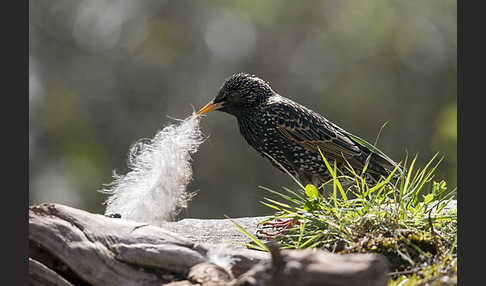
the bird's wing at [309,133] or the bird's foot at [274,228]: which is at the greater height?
the bird's wing at [309,133]

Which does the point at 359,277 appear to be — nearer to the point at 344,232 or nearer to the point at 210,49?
the point at 344,232

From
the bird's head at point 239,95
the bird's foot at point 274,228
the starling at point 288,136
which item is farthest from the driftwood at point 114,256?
the bird's head at point 239,95

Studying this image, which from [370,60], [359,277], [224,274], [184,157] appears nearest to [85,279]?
[224,274]

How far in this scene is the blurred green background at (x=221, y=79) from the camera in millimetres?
11477

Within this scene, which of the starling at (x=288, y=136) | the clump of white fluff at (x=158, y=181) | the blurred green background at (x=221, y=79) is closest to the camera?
the clump of white fluff at (x=158, y=181)

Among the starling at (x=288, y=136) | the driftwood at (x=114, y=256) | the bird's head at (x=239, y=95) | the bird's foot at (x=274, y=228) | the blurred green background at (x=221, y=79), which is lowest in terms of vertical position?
the driftwood at (x=114, y=256)

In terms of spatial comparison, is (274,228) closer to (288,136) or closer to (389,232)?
(288,136)

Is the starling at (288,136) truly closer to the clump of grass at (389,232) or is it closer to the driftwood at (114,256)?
A: the clump of grass at (389,232)

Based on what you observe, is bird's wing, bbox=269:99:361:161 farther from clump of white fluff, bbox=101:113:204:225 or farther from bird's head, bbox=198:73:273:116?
clump of white fluff, bbox=101:113:204:225

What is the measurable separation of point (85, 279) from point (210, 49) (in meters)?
8.53

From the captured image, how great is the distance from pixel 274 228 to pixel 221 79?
6.69 meters

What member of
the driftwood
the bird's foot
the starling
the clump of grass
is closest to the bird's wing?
the starling

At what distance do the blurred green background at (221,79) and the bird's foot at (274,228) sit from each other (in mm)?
6365

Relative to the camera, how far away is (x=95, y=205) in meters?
11.3
